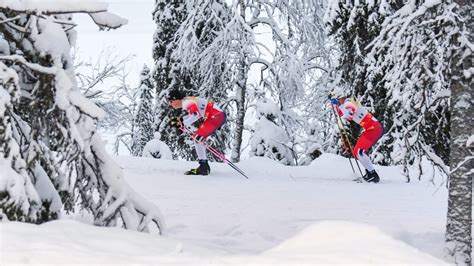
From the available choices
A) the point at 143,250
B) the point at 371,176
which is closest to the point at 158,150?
the point at 371,176

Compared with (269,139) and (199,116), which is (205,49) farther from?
(199,116)

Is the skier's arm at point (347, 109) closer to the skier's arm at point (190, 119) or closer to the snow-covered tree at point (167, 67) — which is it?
the skier's arm at point (190, 119)

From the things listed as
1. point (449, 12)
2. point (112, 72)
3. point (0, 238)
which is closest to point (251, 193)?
point (449, 12)

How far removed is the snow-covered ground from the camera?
4387 mm

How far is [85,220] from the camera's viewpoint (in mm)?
8297

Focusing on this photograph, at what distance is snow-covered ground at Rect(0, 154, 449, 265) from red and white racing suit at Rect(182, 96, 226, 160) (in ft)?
2.32

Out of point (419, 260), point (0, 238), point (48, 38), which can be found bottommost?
point (0, 238)

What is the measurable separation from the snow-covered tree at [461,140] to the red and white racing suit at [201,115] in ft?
19.2

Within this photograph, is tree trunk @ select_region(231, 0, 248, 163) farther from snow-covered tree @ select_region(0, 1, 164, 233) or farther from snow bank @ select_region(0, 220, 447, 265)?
snow bank @ select_region(0, 220, 447, 265)

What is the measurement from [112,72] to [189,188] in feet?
39.5

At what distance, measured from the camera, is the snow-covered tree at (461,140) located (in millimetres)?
7105

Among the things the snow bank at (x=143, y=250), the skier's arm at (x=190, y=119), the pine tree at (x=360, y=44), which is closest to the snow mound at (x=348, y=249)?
the snow bank at (x=143, y=250)

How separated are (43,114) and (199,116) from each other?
649 centimetres

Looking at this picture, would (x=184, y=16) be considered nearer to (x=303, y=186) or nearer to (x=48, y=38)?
(x=303, y=186)
